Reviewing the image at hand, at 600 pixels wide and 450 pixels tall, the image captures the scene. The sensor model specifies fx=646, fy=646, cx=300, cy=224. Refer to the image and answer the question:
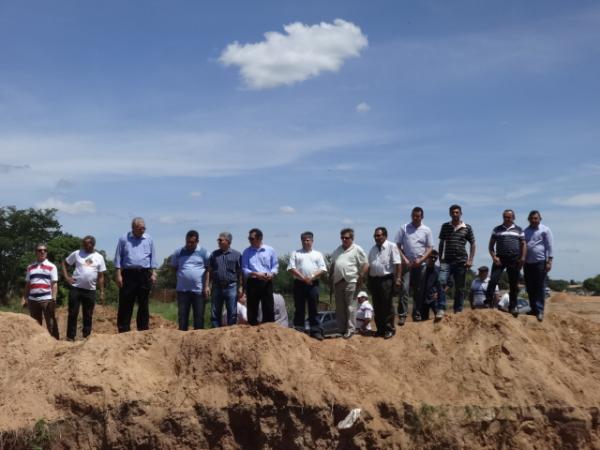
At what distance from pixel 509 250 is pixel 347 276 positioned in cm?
293

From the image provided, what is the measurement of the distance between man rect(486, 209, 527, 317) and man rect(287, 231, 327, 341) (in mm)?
3113

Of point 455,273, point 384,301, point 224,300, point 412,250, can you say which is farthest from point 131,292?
point 455,273

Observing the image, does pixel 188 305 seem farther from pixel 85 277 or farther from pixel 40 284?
pixel 40 284

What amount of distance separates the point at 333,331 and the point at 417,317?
5.68 m

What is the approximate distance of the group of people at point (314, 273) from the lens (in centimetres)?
1020

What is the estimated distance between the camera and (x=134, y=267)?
34.2 ft

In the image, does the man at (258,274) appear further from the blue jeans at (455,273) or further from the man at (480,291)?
the man at (480,291)

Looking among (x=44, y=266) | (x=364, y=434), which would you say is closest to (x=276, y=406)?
(x=364, y=434)

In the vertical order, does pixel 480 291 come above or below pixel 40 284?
below

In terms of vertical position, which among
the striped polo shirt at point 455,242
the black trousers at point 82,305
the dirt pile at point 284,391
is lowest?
the dirt pile at point 284,391

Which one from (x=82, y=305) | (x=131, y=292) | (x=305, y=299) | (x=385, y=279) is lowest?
(x=82, y=305)

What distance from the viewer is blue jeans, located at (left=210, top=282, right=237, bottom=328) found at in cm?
1056

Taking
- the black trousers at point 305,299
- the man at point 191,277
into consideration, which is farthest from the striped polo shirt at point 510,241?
the man at point 191,277

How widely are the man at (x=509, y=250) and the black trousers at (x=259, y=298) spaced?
12.8 ft
